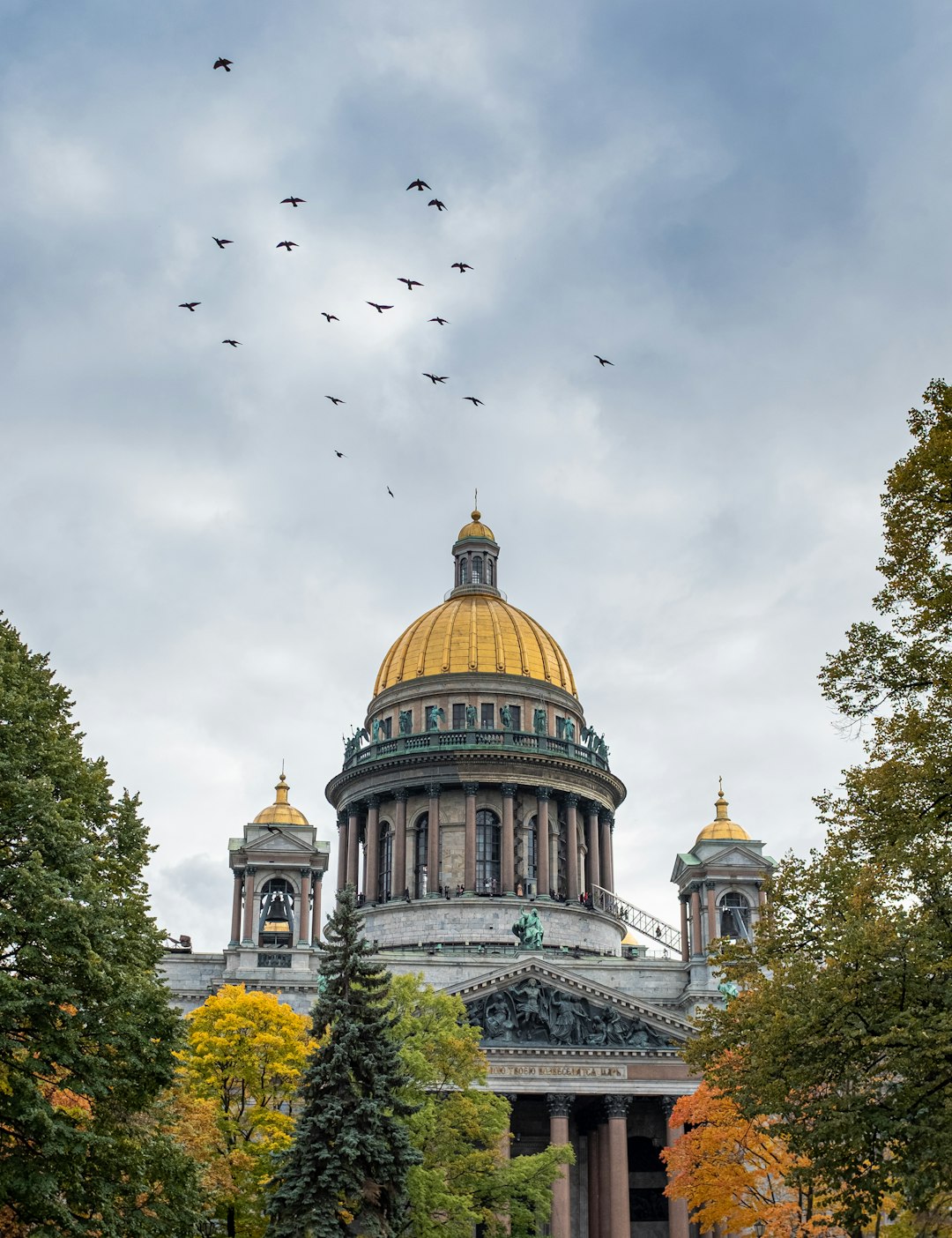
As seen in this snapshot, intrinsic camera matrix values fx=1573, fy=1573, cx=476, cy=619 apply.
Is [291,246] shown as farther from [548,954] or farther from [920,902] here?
[548,954]

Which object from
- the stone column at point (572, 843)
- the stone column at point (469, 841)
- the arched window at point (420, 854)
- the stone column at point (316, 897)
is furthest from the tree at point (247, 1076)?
the stone column at point (572, 843)

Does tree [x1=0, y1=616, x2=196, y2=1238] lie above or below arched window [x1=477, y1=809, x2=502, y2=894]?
below

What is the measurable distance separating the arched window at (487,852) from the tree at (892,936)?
2134 inches

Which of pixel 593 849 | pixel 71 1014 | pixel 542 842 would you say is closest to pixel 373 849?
pixel 542 842

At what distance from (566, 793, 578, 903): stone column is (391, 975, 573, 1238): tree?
31598mm

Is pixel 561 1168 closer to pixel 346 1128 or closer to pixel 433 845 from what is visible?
pixel 433 845

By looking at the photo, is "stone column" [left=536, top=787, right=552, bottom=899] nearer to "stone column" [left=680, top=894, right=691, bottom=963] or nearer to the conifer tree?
"stone column" [left=680, top=894, right=691, bottom=963]

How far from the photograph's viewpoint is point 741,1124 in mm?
44719

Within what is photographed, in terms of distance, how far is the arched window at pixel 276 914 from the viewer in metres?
73.1

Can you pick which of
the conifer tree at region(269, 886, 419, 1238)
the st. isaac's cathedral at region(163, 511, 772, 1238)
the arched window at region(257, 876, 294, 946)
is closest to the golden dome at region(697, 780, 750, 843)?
the st. isaac's cathedral at region(163, 511, 772, 1238)

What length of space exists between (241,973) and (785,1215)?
1192 inches

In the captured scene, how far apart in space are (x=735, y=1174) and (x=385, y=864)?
42247 millimetres

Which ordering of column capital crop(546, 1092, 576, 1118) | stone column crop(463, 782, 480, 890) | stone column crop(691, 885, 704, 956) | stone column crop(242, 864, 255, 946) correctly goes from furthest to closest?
stone column crop(463, 782, 480, 890) < stone column crop(691, 885, 704, 956) < stone column crop(242, 864, 255, 946) < column capital crop(546, 1092, 576, 1118)

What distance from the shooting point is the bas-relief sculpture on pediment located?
217 ft
